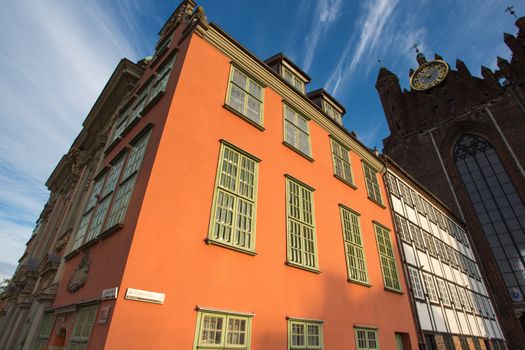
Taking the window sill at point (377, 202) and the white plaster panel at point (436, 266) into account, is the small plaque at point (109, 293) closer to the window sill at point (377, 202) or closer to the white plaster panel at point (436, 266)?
the window sill at point (377, 202)

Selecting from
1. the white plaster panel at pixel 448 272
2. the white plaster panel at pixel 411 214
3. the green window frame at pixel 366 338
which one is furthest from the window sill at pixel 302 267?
the white plaster panel at pixel 448 272

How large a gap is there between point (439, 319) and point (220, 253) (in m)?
12.5

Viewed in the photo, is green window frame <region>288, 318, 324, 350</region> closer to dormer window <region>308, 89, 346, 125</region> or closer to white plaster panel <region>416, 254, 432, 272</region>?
white plaster panel <region>416, 254, 432, 272</region>

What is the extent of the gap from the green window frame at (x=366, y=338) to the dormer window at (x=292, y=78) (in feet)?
32.7

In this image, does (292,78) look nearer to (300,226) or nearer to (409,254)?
(300,226)

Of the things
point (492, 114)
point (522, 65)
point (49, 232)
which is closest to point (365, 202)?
point (49, 232)

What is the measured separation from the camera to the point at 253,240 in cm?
728

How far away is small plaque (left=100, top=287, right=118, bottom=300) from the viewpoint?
4909mm

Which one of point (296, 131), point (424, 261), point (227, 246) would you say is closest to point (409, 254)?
point (424, 261)

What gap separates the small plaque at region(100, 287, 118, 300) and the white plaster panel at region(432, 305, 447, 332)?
13939mm

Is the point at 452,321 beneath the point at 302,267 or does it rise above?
beneath

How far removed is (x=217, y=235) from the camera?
666 centimetres

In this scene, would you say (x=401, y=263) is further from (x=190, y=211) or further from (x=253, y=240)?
(x=190, y=211)

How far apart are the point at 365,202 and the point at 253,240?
24.3ft
